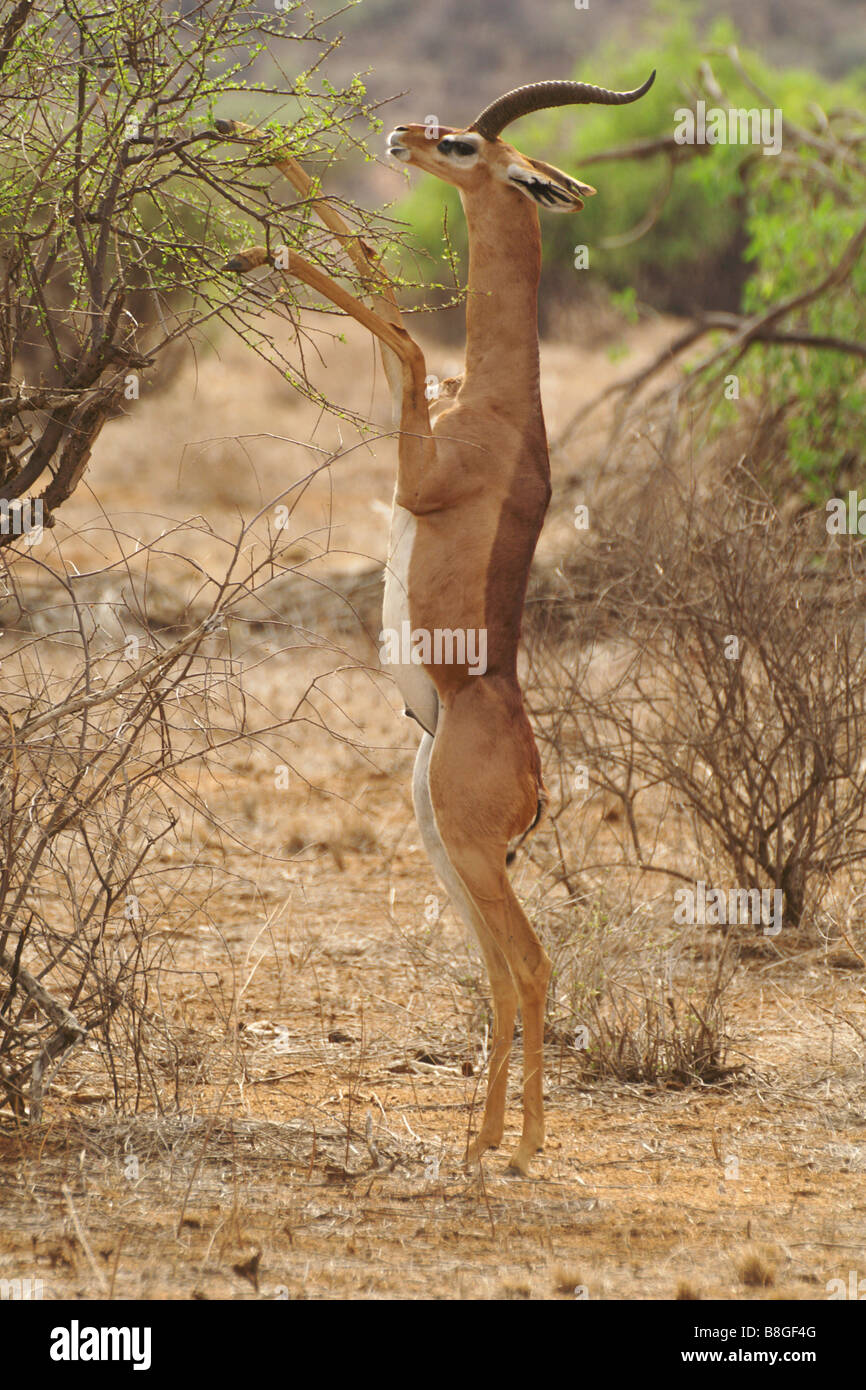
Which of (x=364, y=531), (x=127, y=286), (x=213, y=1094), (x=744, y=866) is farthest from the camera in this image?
(x=364, y=531)

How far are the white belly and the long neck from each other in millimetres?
508

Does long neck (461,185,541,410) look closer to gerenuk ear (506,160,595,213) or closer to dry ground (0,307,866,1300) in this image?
gerenuk ear (506,160,595,213)

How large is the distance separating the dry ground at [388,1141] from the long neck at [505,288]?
0.63m

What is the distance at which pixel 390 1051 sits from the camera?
20.3 ft

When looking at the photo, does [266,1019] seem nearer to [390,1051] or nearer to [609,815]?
[390,1051]

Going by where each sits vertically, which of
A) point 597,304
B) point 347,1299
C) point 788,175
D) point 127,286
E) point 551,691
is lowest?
point 347,1299

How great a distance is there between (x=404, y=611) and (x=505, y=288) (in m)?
1.06

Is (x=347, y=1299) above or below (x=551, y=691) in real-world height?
below

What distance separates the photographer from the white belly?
4.85m

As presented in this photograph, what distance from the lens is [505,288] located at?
495 centimetres

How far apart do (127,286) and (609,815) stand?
4.94 m

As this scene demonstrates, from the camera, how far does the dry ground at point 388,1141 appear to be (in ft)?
13.1

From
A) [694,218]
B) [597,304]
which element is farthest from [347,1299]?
[694,218]

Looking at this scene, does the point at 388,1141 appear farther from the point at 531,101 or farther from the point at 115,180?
the point at 531,101
